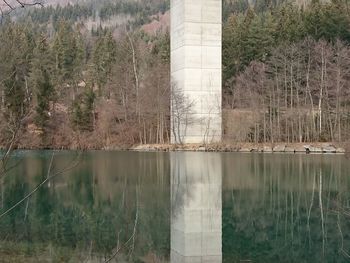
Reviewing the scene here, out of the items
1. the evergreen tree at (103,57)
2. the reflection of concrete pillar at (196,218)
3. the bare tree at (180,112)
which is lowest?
the reflection of concrete pillar at (196,218)

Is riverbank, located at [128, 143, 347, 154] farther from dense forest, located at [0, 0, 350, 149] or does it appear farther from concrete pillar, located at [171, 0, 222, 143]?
concrete pillar, located at [171, 0, 222, 143]

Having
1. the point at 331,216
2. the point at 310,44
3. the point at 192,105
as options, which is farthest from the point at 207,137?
the point at 331,216

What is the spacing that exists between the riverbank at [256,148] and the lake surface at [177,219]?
15408mm

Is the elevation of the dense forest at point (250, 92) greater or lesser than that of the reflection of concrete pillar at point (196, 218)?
greater

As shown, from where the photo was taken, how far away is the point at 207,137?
1473 inches

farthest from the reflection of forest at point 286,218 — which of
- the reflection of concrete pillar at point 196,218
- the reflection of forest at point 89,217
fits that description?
the reflection of forest at point 89,217

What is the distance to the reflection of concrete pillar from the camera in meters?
6.87

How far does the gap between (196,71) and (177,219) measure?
91.8ft

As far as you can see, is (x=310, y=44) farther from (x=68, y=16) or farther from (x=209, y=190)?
(x=68, y=16)

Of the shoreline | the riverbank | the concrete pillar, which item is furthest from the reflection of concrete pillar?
the concrete pillar

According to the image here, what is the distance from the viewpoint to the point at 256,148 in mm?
33156

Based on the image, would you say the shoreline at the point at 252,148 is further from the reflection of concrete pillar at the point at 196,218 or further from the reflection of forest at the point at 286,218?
the reflection of concrete pillar at the point at 196,218

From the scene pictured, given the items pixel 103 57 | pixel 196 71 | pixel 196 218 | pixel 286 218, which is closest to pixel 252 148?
pixel 196 71

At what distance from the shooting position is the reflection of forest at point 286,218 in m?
6.84
